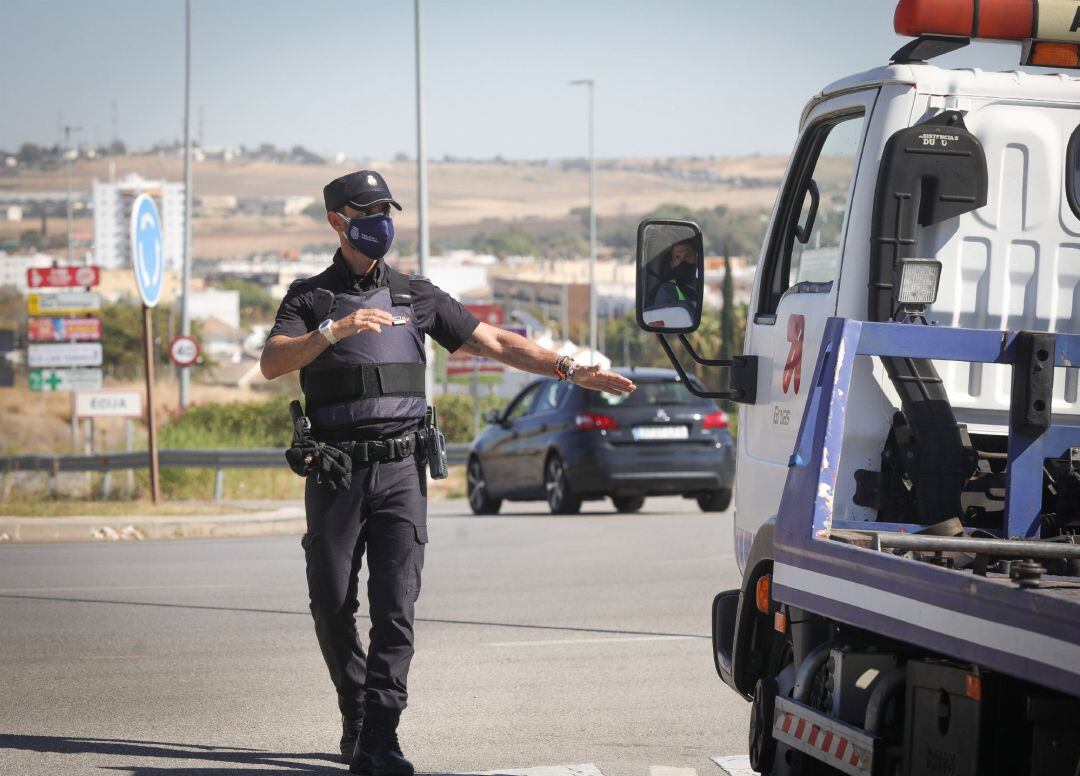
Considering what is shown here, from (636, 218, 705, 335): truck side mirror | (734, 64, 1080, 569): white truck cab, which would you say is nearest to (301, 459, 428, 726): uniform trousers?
(636, 218, 705, 335): truck side mirror

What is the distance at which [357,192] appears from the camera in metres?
6.08

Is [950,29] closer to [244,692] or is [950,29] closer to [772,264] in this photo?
[772,264]

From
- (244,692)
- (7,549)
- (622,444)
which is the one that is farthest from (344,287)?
(622,444)

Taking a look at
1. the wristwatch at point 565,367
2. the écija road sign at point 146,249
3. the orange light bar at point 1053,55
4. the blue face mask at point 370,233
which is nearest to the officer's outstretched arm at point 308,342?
the blue face mask at point 370,233

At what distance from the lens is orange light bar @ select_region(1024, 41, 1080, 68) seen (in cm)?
562

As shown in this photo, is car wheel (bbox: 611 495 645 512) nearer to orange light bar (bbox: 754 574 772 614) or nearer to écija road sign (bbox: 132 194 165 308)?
écija road sign (bbox: 132 194 165 308)

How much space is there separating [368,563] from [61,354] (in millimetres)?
21474

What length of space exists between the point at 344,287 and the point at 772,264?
5.30ft

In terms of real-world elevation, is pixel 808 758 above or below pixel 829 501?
below

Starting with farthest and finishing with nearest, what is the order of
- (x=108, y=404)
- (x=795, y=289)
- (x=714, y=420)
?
(x=108, y=404), (x=714, y=420), (x=795, y=289)

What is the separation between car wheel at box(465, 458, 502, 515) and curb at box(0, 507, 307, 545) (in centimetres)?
305

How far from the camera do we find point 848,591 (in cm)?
404

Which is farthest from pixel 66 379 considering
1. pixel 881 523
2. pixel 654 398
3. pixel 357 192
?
pixel 881 523

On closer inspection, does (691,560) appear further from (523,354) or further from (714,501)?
(523,354)
